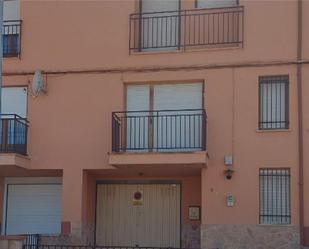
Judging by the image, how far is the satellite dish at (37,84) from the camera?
18375 mm

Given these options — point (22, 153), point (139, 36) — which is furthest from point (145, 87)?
point (22, 153)

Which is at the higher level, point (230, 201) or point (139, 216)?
point (230, 201)

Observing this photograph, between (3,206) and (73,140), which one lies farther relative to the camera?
(3,206)

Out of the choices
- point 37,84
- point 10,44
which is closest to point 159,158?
point 37,84

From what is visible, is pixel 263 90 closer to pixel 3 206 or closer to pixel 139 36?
pixel 139 36

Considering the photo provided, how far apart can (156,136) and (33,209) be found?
4.72 meters

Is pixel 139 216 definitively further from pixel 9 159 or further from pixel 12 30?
pixel 12 30

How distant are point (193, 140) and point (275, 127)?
7.29ft

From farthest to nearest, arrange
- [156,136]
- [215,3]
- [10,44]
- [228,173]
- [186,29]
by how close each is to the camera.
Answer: [10,44]
[215,3]
[186,29]
[156,136]
[228,173]

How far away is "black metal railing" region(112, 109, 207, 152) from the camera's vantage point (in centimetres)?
1769

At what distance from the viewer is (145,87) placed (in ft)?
60.6

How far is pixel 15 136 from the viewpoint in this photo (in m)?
18.3

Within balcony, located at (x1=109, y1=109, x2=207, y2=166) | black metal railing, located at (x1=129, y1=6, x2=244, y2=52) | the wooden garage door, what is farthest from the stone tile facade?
black metal railing, located at (x1=129, y1=6, x2=244, y2=52)

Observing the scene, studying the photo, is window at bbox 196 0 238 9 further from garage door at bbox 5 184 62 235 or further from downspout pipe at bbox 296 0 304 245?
garage door at bbox 5 184 62 235
